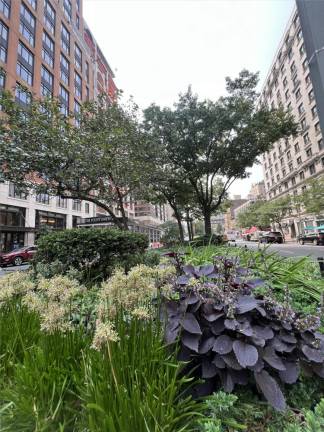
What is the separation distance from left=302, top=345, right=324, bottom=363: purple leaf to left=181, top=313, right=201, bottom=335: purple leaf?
78 centimetres

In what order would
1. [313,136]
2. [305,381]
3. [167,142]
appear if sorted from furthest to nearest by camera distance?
[313,136] < [167,142] < [305,381]

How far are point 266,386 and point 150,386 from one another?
2.46 feet

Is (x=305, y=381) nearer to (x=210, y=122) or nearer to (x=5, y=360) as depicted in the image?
(x=5, y=360)

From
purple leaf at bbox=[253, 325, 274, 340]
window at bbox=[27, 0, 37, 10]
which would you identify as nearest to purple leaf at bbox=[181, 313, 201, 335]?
purple leaf at bbox=[253, 325, 274, 340]

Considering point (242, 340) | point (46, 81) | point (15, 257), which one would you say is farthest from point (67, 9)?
point (242, 340)

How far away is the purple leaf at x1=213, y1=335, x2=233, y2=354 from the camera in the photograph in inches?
62.9

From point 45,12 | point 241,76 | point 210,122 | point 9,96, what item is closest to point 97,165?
point 9,96

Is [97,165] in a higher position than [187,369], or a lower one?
higher

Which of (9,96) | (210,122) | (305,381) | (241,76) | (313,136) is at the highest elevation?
(313,136)

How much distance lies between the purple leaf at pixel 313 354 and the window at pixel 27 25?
40288mm

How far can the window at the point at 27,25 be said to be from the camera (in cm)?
2878

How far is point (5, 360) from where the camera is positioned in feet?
6.47

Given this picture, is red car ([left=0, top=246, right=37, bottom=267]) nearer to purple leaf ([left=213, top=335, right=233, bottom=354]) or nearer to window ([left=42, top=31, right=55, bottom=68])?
purple leaf ([left=213, top=335, right=233, bottom=354])

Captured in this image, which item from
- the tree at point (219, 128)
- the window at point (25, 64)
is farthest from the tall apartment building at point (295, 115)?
the window at point (25, 64)
